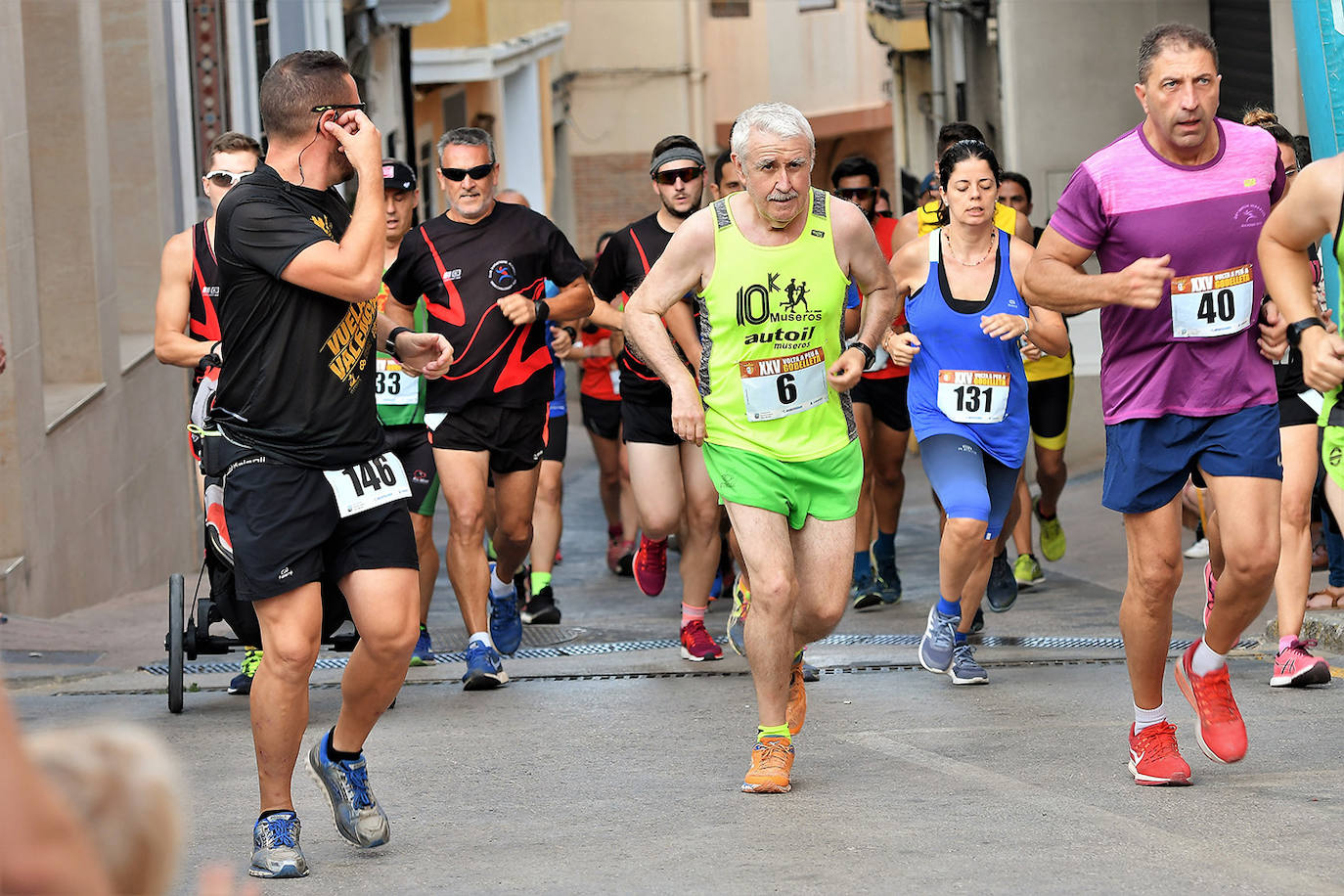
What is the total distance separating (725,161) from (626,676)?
3088 mm

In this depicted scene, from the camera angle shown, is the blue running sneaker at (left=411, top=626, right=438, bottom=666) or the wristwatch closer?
the wristwatch

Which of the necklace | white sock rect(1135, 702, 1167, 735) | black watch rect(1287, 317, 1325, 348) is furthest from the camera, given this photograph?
the necklace

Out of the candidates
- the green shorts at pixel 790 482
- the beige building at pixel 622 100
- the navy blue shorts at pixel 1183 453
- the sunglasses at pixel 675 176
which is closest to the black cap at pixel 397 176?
the sunglasses at pixel 675 176

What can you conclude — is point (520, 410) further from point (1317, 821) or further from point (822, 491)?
point (1317, 821)

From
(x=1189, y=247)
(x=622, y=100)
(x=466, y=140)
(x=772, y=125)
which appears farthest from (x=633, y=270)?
(x=622, y=100)

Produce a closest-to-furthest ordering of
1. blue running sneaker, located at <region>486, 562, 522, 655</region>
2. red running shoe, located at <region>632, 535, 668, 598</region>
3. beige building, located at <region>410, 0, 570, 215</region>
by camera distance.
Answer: blue running sneaker, located at <region>486, 562, 522, 655</region> → red running shoe, located at <region>632, 535, 668, 598</region> → beige building, located at <region>410, 0, 570, 215</region>

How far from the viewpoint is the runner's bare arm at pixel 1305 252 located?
4.94m

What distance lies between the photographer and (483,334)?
8.32 meters

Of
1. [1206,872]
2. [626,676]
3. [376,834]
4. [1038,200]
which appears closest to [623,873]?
[376,834]

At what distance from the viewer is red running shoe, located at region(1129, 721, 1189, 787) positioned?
5.75m

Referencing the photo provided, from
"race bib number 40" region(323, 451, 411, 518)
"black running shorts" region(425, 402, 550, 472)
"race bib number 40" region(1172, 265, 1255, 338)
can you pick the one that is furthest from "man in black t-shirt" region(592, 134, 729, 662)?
"race bib number 40" region(323, 451, 411, 518)

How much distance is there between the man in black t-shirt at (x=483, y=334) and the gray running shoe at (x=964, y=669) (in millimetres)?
1891

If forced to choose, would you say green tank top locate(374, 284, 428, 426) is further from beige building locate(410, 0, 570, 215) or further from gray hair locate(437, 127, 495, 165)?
beige building locate(410, 0, 570, 215)

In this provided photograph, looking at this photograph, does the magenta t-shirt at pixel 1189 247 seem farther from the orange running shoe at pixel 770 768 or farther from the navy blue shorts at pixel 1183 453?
the orange running shoe at pixel 770 768
